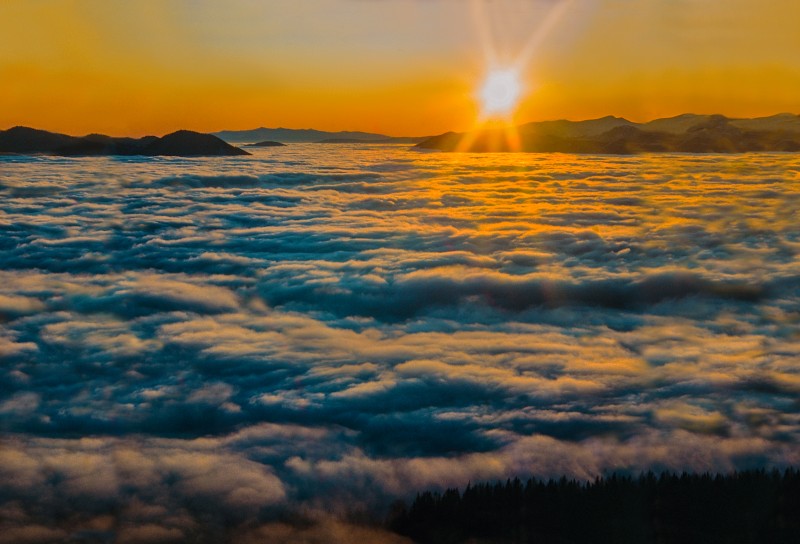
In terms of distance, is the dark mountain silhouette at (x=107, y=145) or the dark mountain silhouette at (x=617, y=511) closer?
the dark mountain silhouette at (x=617, y=511)

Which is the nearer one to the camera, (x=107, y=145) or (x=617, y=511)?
(x=617, y=511)

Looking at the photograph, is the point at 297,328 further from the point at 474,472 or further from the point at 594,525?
the point at 594,525

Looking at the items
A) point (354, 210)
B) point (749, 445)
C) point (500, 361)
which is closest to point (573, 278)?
point (500, 361)

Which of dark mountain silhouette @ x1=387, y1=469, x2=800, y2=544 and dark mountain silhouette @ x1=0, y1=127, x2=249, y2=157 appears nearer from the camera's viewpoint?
dark mountain silhouette @ x1=387, y1=469, x2=800, y2=544
